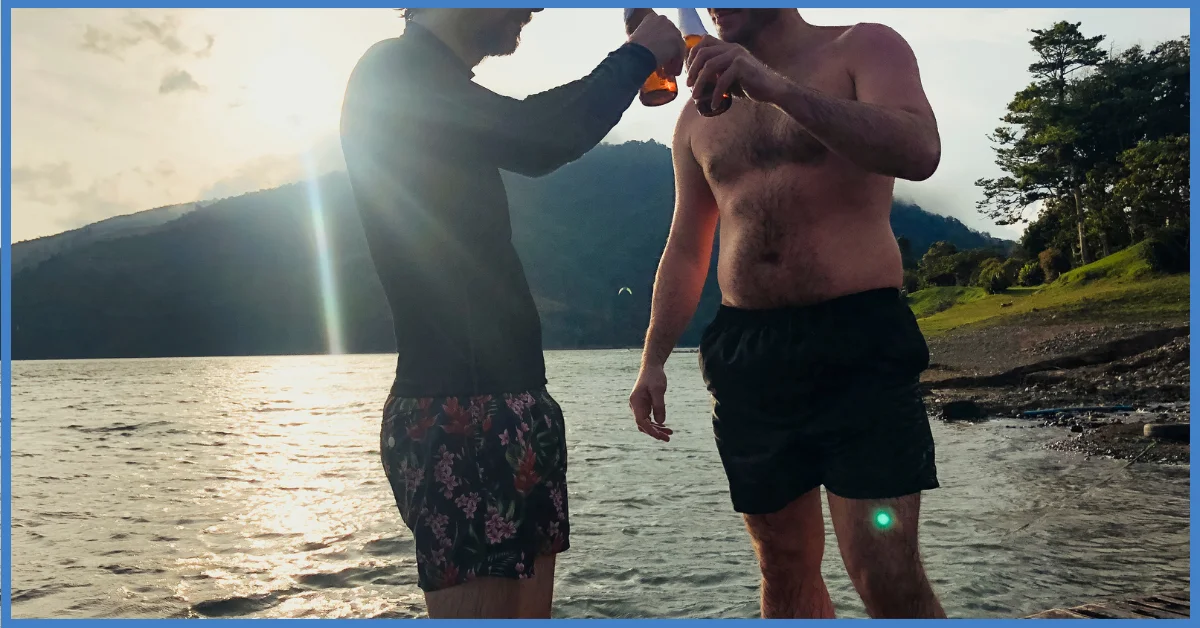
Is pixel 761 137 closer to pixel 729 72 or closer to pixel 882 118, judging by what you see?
pixel 882 118

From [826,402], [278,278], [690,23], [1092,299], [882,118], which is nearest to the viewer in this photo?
[882,118]

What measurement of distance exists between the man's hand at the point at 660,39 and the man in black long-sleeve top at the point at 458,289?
7 centimetres

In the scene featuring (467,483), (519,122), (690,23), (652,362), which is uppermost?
(690,23)

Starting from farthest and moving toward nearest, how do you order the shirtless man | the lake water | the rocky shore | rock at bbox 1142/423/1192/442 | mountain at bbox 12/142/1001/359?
mountain at bbox 12/142/1001/359
the rocky shore
rock at bbox 1142/423/1192/442
the lake water
the shirtless man

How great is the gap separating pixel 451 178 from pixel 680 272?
3.96 feet

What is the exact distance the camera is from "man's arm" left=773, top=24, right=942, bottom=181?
2113mm

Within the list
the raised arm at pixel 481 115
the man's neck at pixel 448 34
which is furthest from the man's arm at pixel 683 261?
the man's neck at pixel 448 34

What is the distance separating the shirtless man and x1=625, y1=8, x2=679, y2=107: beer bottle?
0.27 metres

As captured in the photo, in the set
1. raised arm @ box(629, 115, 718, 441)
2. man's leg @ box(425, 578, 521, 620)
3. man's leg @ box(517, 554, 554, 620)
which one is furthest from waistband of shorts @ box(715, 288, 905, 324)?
man's leg @ box(425, 578, 521, 620)

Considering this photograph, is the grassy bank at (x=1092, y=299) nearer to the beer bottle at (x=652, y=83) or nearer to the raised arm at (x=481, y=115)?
the beer bottle at (x=652, y=83)

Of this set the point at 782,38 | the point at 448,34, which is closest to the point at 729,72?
the point at 448,34

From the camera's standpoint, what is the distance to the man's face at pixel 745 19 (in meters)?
2.79

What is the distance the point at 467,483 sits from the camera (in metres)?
1.89

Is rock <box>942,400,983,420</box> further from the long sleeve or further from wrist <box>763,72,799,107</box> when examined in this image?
the long sleeve
